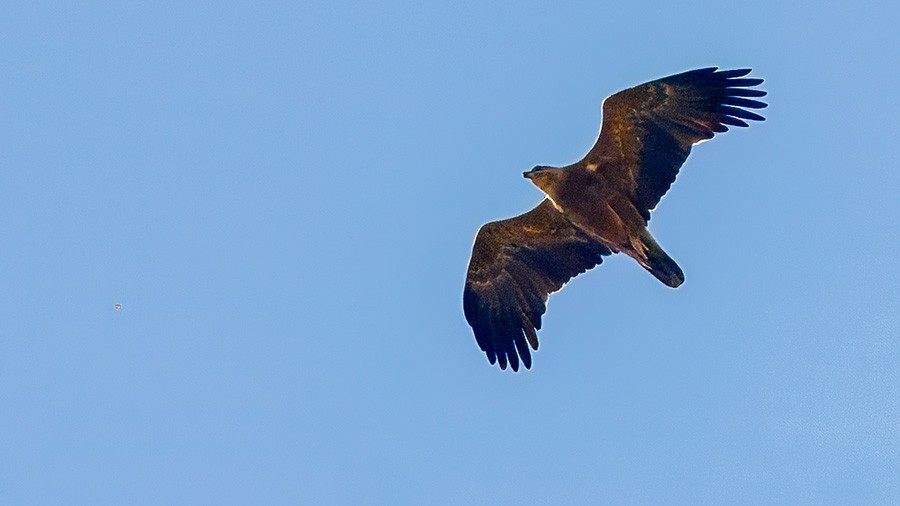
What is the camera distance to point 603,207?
63.6ft

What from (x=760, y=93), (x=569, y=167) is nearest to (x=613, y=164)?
(x=569, y=167)

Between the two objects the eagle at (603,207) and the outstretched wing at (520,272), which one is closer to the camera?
the eagle at (603,207)

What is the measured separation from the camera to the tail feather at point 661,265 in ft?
62.1

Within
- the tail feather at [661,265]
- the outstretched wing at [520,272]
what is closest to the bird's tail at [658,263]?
the tail feather at [661,265]

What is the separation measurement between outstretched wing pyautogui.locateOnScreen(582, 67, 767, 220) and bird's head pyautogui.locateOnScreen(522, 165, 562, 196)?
58 cm

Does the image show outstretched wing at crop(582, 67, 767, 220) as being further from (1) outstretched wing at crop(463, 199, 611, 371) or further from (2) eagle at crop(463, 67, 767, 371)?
(1) outstretched wing at crop(463, 199, 611, 371)

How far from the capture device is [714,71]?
19.1 meters

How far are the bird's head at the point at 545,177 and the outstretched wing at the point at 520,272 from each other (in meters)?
0.62

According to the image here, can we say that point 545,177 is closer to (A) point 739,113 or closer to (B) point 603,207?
(B) point 603,207

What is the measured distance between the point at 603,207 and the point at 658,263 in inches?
40.3

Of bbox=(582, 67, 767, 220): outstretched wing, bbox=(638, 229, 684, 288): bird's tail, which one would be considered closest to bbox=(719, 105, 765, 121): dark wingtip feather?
bbox=(582, 67, 767, 220): outstretched wing

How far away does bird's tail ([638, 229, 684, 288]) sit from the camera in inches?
746

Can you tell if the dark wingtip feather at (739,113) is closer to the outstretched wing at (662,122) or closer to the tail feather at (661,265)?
the outstretched wing at (662,122)

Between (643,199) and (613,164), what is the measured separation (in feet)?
1.93
